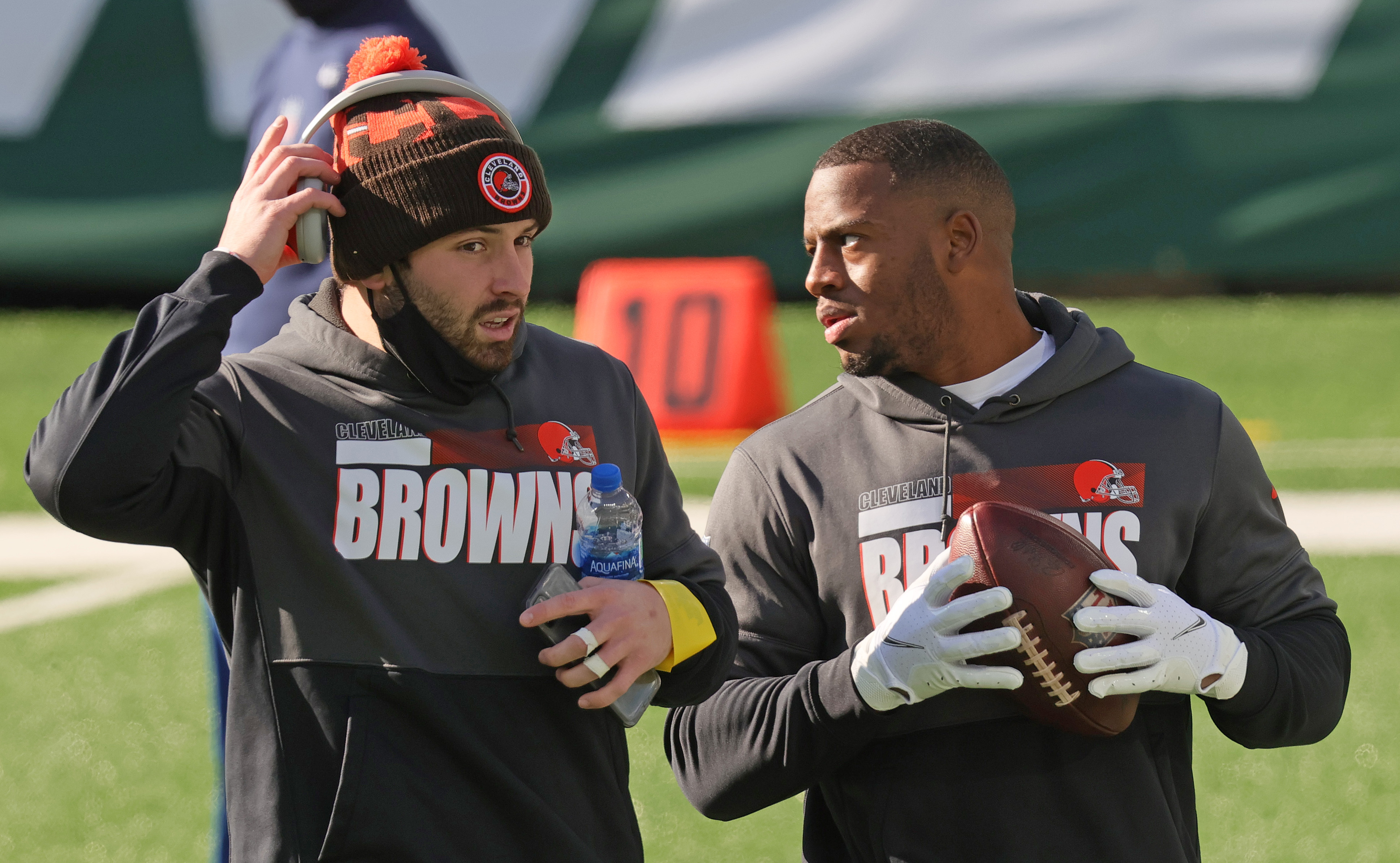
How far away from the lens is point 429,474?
2.11m

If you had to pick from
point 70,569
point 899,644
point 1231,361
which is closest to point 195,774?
point 70,569

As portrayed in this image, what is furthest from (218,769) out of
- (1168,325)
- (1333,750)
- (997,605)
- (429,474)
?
(1168,325)

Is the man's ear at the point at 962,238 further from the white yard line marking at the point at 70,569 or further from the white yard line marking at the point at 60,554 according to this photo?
the white yard line marking at the point at 60,554

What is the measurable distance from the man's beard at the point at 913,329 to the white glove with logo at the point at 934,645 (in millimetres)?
370

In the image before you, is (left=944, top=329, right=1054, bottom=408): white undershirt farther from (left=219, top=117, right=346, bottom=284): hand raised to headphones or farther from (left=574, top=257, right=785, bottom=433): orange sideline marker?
(left=574, top=257, right=785, bottom=433): orange sideline marker

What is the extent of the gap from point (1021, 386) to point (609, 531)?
0.71m

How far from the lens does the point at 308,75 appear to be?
315cm

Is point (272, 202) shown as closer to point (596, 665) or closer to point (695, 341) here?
point (596, 665)

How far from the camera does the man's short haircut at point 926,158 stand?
7.95 ft

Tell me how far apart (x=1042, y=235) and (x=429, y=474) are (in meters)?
8.93

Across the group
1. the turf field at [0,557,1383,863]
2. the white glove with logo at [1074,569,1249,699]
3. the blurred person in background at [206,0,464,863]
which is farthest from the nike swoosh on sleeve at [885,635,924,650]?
the turf field at [0,557,1383,863]

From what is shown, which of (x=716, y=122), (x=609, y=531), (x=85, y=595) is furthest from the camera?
(x=716, y=122)

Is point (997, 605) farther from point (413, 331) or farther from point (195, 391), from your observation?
point (195, 391)

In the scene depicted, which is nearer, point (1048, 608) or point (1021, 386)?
point (1048, 608)
